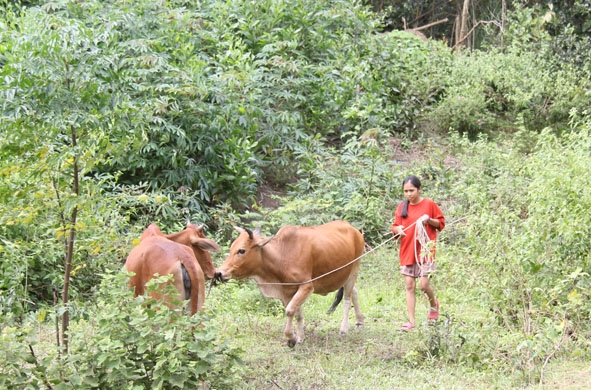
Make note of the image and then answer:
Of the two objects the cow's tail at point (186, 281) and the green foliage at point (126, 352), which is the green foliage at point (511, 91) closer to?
the cow's tail at point (186, 281)

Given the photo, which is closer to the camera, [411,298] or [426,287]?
[426,287]

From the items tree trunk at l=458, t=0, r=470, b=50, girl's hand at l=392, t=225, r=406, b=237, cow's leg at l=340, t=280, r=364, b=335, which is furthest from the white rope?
tree trunk at l=458, t=0, r=470, b=50

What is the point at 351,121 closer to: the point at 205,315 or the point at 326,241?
the point at 326,241

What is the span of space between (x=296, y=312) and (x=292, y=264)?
482 mm

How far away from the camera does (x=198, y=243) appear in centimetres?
711

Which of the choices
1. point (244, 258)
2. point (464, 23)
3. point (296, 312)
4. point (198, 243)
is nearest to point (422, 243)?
point (296, 312)

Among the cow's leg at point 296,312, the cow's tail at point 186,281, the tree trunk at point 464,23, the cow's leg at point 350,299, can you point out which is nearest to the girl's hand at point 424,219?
the cow's leg at point 350,299

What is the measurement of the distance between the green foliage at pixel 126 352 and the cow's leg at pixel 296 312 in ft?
6.30

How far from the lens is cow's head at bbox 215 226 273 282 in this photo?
745 cm

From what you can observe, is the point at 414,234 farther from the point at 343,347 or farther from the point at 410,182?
the point at 343,347

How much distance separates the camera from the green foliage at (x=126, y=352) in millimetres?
4789

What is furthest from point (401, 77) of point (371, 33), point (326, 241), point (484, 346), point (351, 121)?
point (484, 346)

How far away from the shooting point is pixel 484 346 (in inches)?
255

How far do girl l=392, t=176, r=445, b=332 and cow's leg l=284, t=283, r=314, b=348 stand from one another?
1034 mm
